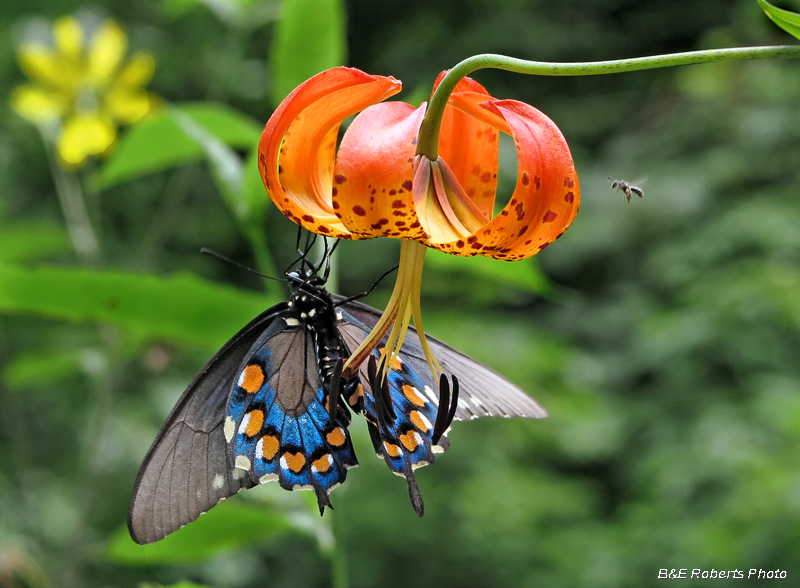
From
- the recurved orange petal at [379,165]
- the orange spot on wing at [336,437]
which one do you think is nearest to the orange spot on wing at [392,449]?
the orange spot on wing at [336,437]

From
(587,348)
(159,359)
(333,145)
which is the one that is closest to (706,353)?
(587,348)

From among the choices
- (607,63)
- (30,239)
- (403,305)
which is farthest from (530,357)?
(607,63)

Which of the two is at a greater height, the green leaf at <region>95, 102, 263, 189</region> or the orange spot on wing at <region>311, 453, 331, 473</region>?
the green leaf at <region>95, 102, 263, 189</region>

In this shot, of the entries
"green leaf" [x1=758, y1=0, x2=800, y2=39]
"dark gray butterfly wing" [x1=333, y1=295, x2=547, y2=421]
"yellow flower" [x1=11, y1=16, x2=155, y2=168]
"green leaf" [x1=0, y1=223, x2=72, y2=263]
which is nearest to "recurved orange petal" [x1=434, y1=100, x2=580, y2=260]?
"green leaf" [x1=758, y1=0, x2=800, y2=39]

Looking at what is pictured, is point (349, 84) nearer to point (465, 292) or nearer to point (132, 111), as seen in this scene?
point (132, 111)

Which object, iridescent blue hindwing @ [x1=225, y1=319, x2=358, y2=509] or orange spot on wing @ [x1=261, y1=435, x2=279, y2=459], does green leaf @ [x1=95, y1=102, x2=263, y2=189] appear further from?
orange spot on wing @ [x1=261, y1=435, x2=279, y2=459]

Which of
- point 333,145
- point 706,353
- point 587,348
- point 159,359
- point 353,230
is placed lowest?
point 353,230

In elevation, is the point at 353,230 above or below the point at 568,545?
below
